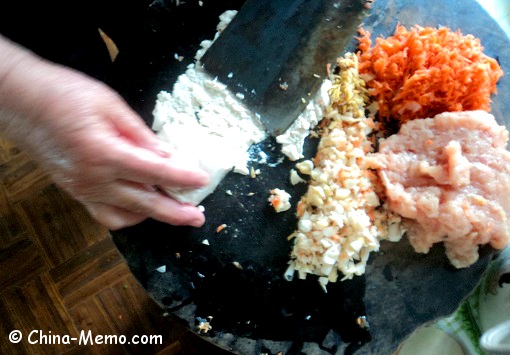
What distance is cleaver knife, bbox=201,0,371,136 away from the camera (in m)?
1.20

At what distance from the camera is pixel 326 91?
4.02ft

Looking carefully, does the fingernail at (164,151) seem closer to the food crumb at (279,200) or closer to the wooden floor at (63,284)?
the food crumb at (279,200)

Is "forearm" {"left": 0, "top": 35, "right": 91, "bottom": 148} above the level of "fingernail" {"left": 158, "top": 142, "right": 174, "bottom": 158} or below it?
above

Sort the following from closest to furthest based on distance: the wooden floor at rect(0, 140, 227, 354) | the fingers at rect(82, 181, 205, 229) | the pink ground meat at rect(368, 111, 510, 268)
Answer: the fingers at rect(82, 181, 205, 229)
the pink ground meat at rect(368, 111, 510, 268)
the wooden floor at rect(0, 140, 227, 354)

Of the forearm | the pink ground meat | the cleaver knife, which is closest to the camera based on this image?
the forearm

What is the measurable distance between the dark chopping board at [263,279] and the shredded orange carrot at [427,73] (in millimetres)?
293

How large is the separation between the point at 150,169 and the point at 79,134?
0.50ft

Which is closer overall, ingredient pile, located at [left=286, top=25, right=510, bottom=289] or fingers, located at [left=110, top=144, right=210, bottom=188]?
fingers, located at [left=110, top=144, right=210, bottom=188]

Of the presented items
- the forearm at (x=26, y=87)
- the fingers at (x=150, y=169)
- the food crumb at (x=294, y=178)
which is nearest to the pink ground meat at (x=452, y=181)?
the food crumb at (x=294, y=178)

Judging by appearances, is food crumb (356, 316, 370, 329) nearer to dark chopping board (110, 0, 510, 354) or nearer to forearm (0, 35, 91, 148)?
dark chopping board (110, 0, 510, 354)

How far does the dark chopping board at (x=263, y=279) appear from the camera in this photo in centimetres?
112

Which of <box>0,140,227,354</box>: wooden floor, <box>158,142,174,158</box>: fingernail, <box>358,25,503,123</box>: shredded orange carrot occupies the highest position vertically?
<box>358,25,503,123</box>: shredded orange carrot

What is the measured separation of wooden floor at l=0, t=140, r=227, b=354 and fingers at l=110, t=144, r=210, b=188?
0.76 meters

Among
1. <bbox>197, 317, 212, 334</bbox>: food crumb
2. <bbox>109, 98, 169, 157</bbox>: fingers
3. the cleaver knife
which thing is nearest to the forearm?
<bbox>109, 98, 169, 157</bbox>: fingers
